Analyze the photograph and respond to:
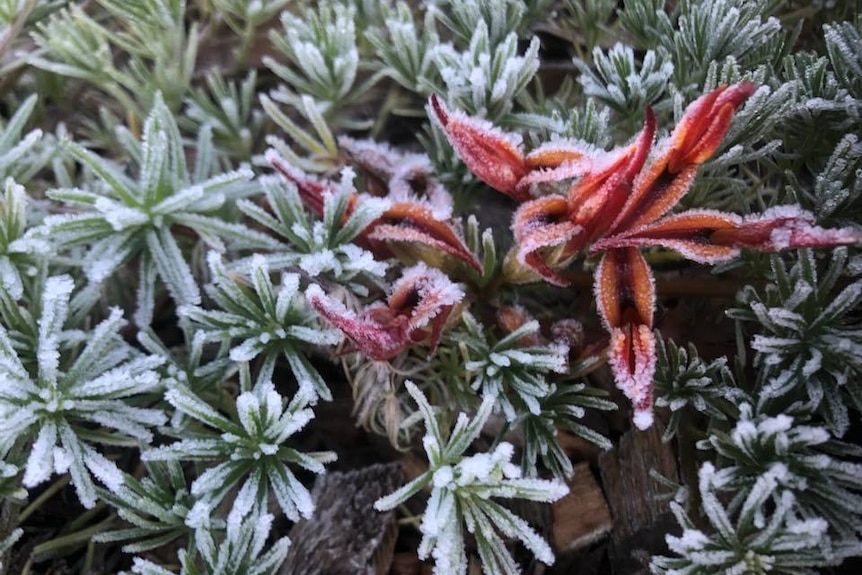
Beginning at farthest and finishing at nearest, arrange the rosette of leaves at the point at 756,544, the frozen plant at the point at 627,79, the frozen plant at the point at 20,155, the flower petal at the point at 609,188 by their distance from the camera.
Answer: the frozen plant at the point at 20,155 → the frozen plant at the point at 627,79 → the flower petal at the point at 609,188 → the rosette of leaves at the point at 756,544

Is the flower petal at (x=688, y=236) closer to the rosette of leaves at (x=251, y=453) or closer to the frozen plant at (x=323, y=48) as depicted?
the rosette of leaves at (x=251, y=453)

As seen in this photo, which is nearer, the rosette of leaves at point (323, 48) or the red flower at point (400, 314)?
the red flower at point (400, 314)

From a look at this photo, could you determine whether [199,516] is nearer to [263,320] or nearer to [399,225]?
[263,320]

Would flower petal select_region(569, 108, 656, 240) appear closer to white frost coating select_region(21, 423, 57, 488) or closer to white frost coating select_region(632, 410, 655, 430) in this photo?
white frost coating select_region(632, 410, 655, 430)

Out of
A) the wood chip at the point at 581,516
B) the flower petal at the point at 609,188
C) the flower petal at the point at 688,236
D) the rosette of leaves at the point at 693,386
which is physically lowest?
the wood chip at the point at 581,516

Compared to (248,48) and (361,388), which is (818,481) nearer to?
(361,388)

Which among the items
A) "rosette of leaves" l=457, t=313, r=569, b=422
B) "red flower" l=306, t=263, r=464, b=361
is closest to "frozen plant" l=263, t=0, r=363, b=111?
"red flower" l=306, t=263, r=464, b=361

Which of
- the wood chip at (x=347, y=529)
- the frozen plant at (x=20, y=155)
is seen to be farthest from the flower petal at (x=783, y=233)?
the frozen plant at (x=20, y=155)
